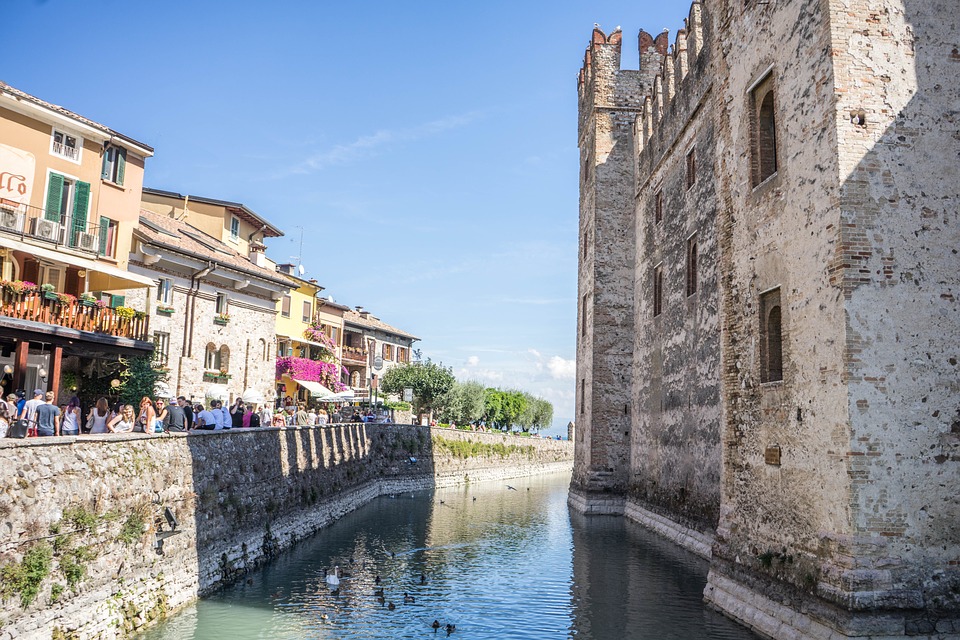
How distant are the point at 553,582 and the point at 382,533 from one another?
24.5 feet

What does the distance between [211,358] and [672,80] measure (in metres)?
19.7

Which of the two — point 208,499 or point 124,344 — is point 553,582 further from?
point 124,344

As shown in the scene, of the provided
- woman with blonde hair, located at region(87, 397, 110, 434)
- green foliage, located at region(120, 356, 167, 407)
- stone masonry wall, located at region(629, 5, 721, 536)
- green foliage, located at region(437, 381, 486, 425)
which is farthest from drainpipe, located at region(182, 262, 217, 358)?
green foliage, located at region(437, 381, 486, 425)

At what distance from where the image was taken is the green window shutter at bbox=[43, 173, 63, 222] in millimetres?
20375

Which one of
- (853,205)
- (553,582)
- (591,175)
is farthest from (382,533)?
(853,205)

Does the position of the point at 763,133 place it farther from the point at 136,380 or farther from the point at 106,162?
the point at 106,162

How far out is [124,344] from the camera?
20.4m

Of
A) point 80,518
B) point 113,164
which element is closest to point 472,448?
point 113,164

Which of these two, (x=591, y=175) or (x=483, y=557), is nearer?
(x=483, y=557)

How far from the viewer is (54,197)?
67.4 ft

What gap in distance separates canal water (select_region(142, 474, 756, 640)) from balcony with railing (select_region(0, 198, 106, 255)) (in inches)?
419

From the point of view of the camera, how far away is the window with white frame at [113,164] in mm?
22609

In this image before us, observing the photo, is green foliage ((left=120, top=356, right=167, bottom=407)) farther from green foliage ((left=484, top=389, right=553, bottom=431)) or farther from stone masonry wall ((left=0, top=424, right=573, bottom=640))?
green foliage ((left=484, top=389, right=553, bottom=431))

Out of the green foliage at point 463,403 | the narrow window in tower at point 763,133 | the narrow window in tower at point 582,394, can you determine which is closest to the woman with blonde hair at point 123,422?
the narrow window in tower at point 763,133
